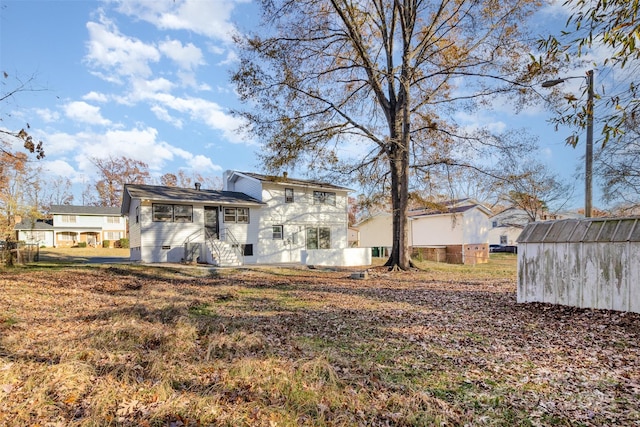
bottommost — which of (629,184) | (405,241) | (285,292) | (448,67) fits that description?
(285,292)

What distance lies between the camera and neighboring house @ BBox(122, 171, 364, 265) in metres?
19.0

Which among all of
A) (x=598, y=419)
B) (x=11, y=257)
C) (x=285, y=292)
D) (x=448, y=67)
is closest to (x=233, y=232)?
(x=11, y=257)

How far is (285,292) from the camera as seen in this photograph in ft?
34.9

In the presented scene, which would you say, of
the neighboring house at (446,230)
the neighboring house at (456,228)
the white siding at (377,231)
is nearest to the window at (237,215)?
the neighboring house at (446,230)

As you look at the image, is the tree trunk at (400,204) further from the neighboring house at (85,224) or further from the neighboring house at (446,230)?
the neighboring house at (85,224)

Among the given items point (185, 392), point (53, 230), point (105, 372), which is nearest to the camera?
point (185, 392)

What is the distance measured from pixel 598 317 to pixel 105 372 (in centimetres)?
797

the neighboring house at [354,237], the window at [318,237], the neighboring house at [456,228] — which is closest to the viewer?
the window at [318,237]

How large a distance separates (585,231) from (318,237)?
18271mm

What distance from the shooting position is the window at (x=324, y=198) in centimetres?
2452

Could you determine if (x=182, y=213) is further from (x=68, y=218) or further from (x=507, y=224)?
(x=507, y=224)

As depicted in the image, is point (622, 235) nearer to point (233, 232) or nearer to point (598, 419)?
point (598, 419)

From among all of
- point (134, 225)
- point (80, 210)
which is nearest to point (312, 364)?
point (134, 225)

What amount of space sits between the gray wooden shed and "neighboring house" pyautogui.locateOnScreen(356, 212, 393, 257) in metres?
27.8
